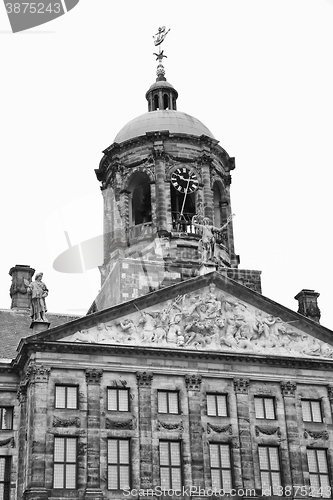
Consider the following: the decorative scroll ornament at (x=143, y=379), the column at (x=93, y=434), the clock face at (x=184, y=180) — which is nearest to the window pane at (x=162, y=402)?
the decorative scroll ornament at (x=143, y=379)

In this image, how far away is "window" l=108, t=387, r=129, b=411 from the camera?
113 ft

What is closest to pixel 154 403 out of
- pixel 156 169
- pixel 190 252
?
pixel 190 252

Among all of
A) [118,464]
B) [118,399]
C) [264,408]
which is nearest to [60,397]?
[118,399]

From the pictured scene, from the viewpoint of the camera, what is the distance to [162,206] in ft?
136

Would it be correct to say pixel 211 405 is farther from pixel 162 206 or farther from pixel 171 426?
pixel 162 206

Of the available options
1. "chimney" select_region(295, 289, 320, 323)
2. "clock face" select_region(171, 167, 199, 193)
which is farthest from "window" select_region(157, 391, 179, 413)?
"clock face" select_region(171, 167, 199, 193)

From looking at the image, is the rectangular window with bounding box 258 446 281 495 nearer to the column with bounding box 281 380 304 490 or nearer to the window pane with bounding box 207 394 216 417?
the column with bounding box 281 380 304 490

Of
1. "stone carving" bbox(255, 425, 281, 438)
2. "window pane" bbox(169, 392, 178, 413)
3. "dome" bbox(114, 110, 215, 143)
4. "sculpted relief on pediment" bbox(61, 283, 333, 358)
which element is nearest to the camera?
"window pane" bbox(169, 392, 178, 413)

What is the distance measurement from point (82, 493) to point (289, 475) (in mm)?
8227

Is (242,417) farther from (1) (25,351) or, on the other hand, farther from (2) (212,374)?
(1) (25,351)

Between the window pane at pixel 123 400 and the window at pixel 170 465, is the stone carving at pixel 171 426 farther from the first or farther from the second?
the window pane at pixel 123 400

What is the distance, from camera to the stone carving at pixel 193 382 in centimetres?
3544

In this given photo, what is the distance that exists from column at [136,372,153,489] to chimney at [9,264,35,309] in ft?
29.3

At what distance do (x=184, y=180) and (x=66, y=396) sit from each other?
530 inches
